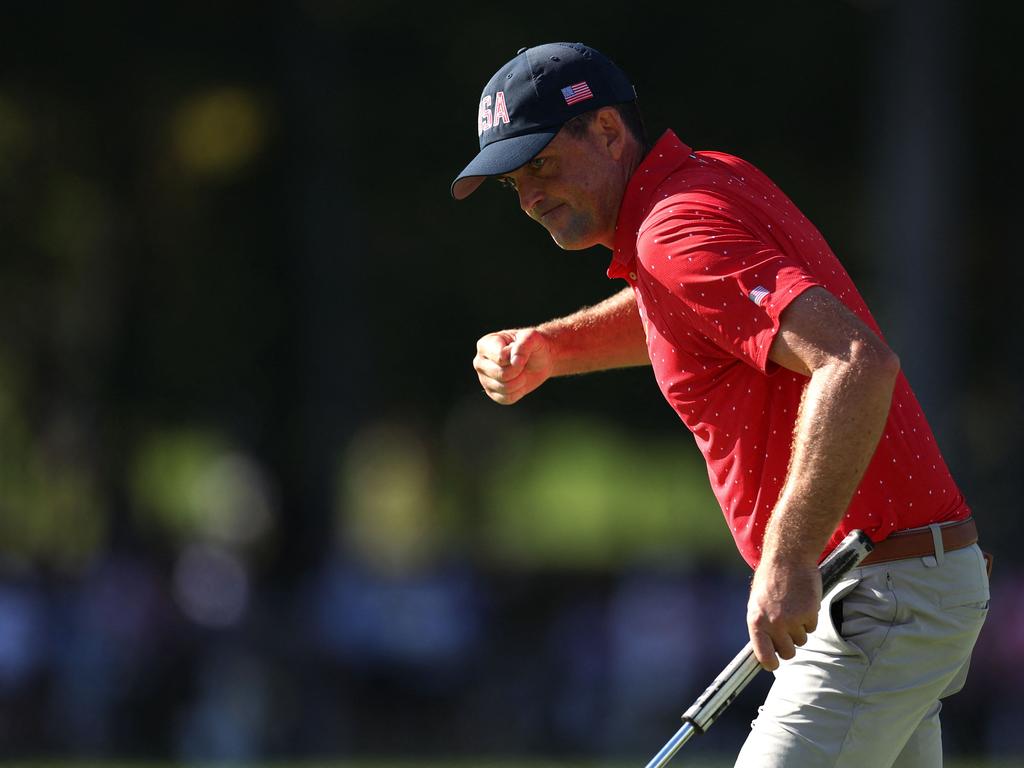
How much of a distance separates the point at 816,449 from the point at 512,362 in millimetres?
1388

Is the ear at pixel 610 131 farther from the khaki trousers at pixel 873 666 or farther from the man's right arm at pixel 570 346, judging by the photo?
the khaki trousers at pixel 873 666

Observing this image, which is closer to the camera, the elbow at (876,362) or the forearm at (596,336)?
the elbow at (876,362)

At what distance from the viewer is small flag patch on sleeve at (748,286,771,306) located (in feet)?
12.5

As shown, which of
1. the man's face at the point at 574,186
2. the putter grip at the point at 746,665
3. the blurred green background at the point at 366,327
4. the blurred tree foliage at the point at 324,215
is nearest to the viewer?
the putter grip at the point at 746,665

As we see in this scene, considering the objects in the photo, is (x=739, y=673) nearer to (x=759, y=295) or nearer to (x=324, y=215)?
(x=759, y=295)

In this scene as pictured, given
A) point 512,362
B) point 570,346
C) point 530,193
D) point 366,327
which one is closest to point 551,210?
point 530,193

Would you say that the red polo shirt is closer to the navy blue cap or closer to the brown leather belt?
the brown leather belt

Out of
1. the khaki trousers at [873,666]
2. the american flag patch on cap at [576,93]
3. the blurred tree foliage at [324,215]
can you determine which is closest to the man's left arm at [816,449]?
the khaki trousers at [873,666]

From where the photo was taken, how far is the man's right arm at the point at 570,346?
499 cm

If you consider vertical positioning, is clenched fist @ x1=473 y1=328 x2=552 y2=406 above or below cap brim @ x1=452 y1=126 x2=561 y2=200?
below

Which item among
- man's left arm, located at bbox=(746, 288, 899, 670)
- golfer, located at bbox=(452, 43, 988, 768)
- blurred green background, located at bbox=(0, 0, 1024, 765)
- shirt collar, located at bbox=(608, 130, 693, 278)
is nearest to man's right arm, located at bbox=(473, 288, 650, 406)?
golfer, located at bbox=(452, 43, 988, 768)

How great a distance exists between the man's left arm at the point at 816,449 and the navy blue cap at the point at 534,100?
0.91 meters

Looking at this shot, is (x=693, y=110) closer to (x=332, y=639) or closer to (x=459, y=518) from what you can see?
(x=332, y=639)

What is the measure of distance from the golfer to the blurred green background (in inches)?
408
